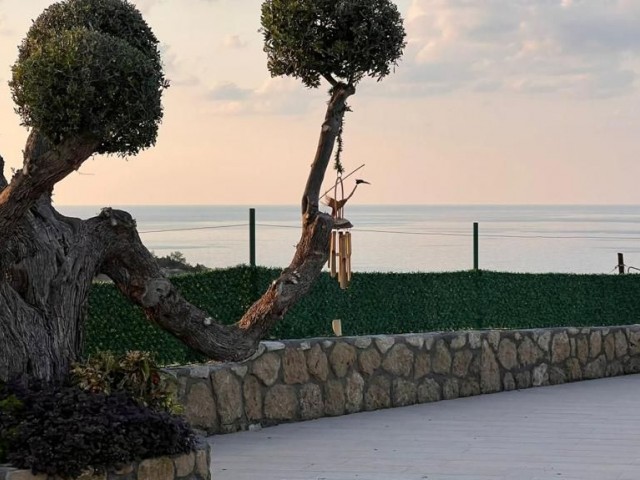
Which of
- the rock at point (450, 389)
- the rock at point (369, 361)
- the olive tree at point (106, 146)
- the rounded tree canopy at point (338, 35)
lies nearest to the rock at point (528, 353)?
the rock at point (450, 389)

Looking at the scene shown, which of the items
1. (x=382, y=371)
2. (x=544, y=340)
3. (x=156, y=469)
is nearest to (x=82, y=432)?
(x=156, y=469)

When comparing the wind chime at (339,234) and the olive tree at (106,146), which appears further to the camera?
the wind chime at (339,234)

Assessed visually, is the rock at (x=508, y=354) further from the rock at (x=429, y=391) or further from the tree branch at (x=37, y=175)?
the tree branch at (x=37, y=175)

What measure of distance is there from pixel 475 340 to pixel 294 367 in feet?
10.8

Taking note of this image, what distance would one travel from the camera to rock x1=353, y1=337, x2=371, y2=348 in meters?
13.7

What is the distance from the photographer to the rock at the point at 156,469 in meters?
8.08

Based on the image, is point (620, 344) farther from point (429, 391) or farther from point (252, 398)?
point (252, 398)

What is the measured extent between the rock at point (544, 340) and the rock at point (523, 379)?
505 millimetres

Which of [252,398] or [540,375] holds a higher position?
[252,398]

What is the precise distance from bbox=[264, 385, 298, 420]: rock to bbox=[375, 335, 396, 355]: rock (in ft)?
5.18

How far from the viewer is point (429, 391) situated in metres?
14.6

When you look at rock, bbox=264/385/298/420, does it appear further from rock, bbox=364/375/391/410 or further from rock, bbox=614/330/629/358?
rock, bbox=614/330/629/358

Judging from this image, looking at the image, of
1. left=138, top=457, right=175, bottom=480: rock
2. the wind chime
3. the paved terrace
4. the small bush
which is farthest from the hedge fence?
left=138, top=457, right=175, bottom=480: rock

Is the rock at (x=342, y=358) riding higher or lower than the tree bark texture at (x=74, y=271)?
lower
